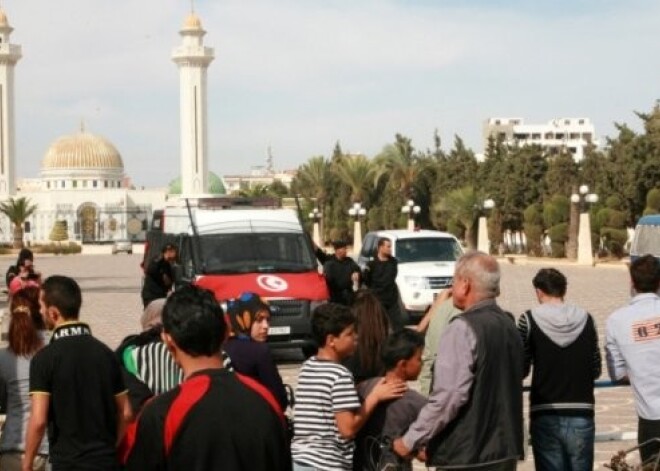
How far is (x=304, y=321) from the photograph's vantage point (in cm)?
1812

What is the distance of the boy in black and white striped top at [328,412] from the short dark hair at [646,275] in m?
1.82

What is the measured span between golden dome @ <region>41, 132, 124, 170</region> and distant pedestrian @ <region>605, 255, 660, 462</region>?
5406 inches

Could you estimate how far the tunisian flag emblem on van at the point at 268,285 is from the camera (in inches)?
714

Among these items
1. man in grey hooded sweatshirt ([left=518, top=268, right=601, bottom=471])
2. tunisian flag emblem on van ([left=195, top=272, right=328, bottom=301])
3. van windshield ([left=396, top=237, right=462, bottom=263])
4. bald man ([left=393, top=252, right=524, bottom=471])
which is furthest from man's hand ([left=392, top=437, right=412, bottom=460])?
van windshield ([left=396, top=237, right=462, bottom=263])

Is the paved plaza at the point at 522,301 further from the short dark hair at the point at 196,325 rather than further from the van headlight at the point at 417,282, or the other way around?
the short dark hair at the point at 196,325

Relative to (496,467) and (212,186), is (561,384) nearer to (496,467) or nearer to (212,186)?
(496,467)

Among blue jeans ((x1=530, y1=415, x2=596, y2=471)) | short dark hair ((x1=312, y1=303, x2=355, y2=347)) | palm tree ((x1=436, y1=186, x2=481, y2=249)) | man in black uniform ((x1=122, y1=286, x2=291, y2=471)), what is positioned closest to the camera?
man in black uniform ((x1=122, y1=286, x2=291, y2=471))

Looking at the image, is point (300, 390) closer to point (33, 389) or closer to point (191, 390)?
point (33, 389)

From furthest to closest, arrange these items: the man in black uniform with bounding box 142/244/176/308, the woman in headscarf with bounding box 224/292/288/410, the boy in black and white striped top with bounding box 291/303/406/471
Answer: the man in black uniform with bounding box 142/244/176/308
the woman in headscarf with bounding box 224/292/288/410
the boy in black and white striped top with bounding box 291/303/406/471

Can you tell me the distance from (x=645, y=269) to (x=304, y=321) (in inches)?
421

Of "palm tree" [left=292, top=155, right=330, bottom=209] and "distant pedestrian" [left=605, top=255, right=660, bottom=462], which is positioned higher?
"palm tree" [left=292, top=155, right=330, bottom=209]

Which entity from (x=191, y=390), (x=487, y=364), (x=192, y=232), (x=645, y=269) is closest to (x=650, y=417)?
(x=645, y=269)

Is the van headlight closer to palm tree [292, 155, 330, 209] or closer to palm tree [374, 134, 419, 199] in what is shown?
palm tree [374, 134, 419, 199]

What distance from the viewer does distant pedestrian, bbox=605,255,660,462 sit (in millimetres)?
7484
